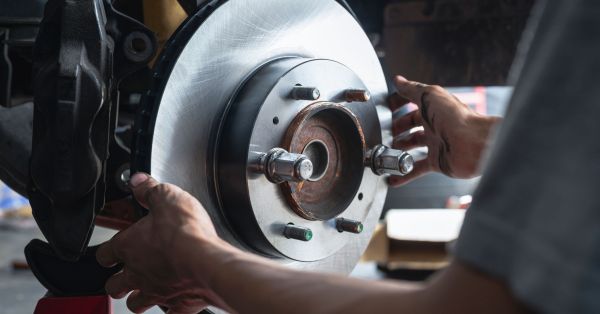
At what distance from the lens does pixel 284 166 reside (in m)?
0.69

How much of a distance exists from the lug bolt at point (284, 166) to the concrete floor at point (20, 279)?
52 centimetres

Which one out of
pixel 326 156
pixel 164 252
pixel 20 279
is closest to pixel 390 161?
pixel 326 156

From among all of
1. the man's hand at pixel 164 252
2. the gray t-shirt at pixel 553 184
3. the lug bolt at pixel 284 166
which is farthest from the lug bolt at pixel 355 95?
the gray t-shirt at pixel 553 184

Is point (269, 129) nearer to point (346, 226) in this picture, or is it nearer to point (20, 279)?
point (346, 226)

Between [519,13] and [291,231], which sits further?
[519,13]

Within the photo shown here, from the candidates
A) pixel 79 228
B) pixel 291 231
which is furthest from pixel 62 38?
pixel 291 231

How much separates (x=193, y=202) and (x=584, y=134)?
15.0 inches

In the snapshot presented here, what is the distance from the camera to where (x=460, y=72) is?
3.76ft

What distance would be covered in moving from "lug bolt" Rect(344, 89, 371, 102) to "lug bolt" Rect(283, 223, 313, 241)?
152 mm

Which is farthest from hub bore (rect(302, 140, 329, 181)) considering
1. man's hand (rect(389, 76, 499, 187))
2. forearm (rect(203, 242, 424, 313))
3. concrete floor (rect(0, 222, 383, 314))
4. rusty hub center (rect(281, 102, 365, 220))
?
concrete floor (rect(0, 222, 383, 314))

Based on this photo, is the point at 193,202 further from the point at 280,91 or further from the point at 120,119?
the point at 120,119

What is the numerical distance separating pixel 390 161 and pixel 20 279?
1516mm

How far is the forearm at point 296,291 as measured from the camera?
0.37 m

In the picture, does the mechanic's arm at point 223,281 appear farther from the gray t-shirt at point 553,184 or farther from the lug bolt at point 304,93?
the lug bolt at point 304,93
